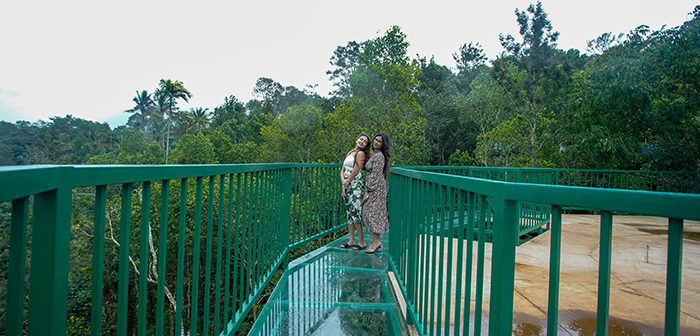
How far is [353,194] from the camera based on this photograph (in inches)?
175

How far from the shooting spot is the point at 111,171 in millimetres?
917

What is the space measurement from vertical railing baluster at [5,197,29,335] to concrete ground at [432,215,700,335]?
2.80 m

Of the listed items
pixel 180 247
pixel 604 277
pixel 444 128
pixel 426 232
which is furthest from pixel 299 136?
pixel 604 277

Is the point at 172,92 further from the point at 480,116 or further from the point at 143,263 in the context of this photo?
the point at 143,263

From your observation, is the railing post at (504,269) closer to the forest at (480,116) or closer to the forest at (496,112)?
the forest at (480,116)

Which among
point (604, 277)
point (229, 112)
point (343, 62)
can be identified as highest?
point (343, 62)

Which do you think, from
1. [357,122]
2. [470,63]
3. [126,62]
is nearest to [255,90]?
[470,63]

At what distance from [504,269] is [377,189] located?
324cm

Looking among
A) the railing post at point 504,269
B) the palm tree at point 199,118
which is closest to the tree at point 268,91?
the palm tree at point 199,118

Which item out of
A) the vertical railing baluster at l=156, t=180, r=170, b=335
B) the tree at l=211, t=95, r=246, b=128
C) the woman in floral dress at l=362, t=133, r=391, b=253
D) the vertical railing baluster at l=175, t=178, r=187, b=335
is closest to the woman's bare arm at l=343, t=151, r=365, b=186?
the woman in floral dress at l=362, t=133, r=391, b=253

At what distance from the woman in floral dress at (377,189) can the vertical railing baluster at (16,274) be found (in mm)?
3637

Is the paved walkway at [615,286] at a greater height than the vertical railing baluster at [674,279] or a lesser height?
lesser

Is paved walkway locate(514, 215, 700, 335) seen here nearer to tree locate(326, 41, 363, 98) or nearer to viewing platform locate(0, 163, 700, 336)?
viewing platform locate(0, 163, 700, 336)

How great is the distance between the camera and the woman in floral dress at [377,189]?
420 cm
